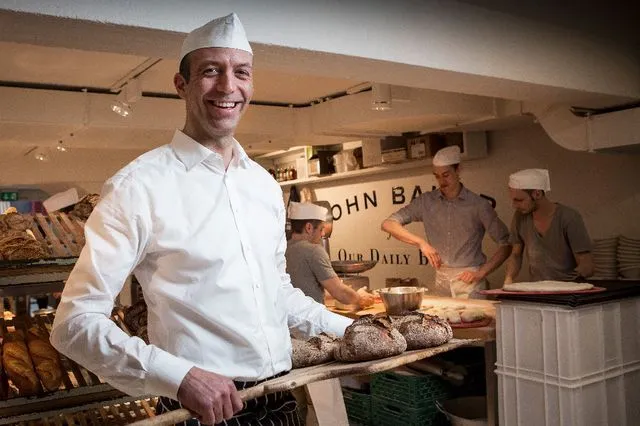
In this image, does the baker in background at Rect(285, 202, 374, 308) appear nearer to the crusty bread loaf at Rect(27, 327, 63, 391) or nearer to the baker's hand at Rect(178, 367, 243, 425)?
the crusty bread loaf at Rect(27, 327, 63, 391)

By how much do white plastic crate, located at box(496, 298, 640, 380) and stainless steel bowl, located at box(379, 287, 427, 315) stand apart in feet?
1.51

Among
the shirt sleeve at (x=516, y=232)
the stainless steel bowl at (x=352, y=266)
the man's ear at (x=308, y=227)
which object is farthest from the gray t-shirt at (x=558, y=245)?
the man's ear at (x=308, y=227)

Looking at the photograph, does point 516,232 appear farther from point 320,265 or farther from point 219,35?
point 219,35

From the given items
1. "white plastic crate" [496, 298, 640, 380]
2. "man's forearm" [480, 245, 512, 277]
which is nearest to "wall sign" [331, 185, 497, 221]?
"man's forearm" [480, 245, 512, 277]

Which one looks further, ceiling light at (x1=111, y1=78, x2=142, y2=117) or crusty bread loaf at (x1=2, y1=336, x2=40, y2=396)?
ceiling light at (x1=111, y1=78, x2=142, y2=117)

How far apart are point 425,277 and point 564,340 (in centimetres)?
353

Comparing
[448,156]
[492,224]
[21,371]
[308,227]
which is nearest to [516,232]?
[492,224]

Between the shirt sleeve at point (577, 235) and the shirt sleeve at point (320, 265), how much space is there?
1625 millimetres

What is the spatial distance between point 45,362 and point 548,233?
336 centimetres

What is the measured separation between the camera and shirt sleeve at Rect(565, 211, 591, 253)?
4.22m

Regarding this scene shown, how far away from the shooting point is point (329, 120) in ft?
18.6

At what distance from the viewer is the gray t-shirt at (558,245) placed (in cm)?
425

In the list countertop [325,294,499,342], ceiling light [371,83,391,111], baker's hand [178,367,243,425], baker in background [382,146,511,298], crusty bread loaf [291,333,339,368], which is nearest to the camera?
baker's hand [178,367,243,425]

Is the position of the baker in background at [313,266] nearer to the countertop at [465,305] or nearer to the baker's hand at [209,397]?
the countertop at [465,305]
